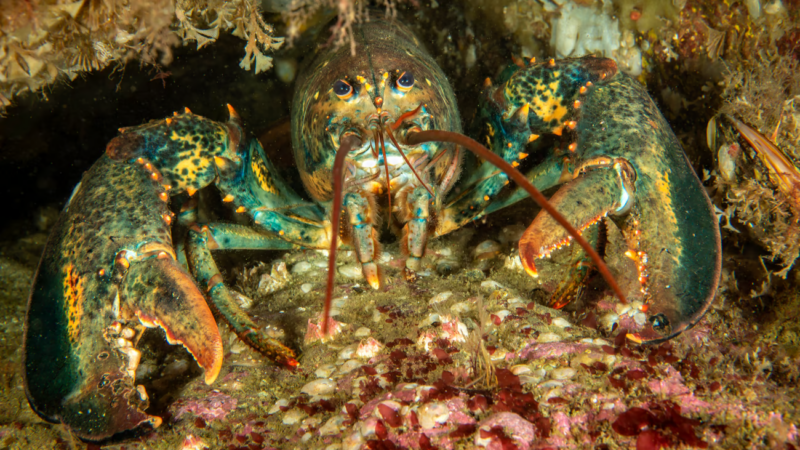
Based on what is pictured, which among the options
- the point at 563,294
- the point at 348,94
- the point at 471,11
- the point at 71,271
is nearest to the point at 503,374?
the point at 563,294

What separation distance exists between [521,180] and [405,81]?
1479 millimetres

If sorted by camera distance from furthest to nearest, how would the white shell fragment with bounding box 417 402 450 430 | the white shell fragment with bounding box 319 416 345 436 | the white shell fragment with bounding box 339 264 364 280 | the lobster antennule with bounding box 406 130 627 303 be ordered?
the white shell fragment with bounding box 339 264 364 280 → the white shell fragment with bounding box 319 416 345 436 → the white shell fragment with bounding box 417 402 450 430 → the lobster antennule with bounding box 406 130 627 303

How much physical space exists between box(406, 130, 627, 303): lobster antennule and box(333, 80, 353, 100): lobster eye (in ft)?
1.85

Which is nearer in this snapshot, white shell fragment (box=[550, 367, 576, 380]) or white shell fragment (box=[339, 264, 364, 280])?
white shell fragment (box=[550, 367, 576, 380])

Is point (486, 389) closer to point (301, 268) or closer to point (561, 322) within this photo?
point (561, 322)

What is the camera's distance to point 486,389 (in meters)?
1.90

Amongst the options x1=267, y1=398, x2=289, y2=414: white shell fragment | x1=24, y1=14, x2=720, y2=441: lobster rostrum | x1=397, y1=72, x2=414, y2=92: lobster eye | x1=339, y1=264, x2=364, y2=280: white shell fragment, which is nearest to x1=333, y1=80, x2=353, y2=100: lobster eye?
x1=24, y1=14, x2=720, y2=441: lobster rostrum

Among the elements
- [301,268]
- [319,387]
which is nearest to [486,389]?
[319,387]

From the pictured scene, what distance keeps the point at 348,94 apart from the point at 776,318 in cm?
286

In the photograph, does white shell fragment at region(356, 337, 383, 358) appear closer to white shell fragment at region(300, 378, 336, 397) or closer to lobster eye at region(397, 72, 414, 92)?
white shell fragment at region(300, 378, 336, 397)

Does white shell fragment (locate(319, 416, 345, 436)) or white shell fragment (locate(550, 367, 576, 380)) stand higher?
white shell fragment (locate(319, 416, 345, 436))

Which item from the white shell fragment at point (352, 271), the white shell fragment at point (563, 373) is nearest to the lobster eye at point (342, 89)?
the white shell fragment at point (352, 271)

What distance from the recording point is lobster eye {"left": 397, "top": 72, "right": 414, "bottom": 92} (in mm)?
2795

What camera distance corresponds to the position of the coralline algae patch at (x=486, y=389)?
65.3 inches
